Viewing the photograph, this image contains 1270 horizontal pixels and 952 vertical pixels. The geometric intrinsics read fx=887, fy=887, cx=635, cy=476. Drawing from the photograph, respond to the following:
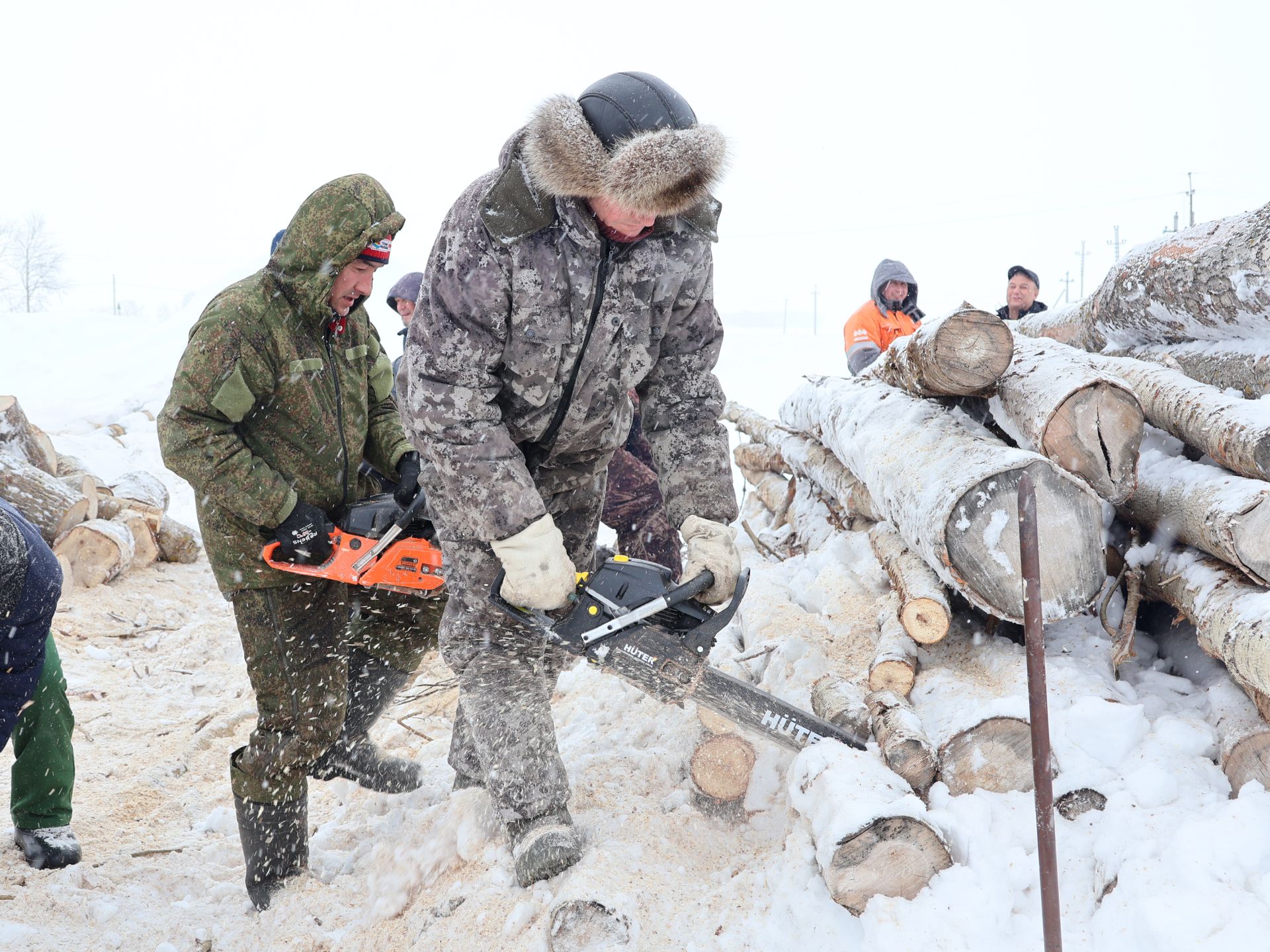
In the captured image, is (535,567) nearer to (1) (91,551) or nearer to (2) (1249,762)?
(2) (1249,762)

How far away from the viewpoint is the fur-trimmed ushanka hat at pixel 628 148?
196 centimetres

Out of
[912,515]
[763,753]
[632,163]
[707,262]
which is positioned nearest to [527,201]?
[632,163]

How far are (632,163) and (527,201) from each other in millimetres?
301

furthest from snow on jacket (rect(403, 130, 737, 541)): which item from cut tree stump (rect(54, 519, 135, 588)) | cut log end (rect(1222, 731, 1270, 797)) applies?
cut tree stump (rect(54, 519, 135, 588))

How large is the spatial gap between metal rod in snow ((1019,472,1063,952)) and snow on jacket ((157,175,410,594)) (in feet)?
6.61

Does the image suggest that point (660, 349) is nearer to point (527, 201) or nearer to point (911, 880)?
point (527, 201)

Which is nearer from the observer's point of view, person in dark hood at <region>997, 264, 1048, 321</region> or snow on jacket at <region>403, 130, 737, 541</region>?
snow on jacket at <region>403, 130, 737, 541</region>

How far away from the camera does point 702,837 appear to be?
2510 mm

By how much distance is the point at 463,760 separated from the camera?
2.84 m

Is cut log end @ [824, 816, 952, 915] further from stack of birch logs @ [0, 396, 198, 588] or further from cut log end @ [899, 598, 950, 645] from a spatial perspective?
stack of birch logs @ [0, 396, 198, 588]

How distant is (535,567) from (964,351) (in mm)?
1614

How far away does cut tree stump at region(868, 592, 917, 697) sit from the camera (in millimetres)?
2562

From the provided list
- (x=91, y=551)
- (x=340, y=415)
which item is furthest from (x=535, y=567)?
(x=91, y=551)

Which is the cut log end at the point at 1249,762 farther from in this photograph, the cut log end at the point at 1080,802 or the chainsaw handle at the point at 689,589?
the chainsaw handle at the point at 689,589
